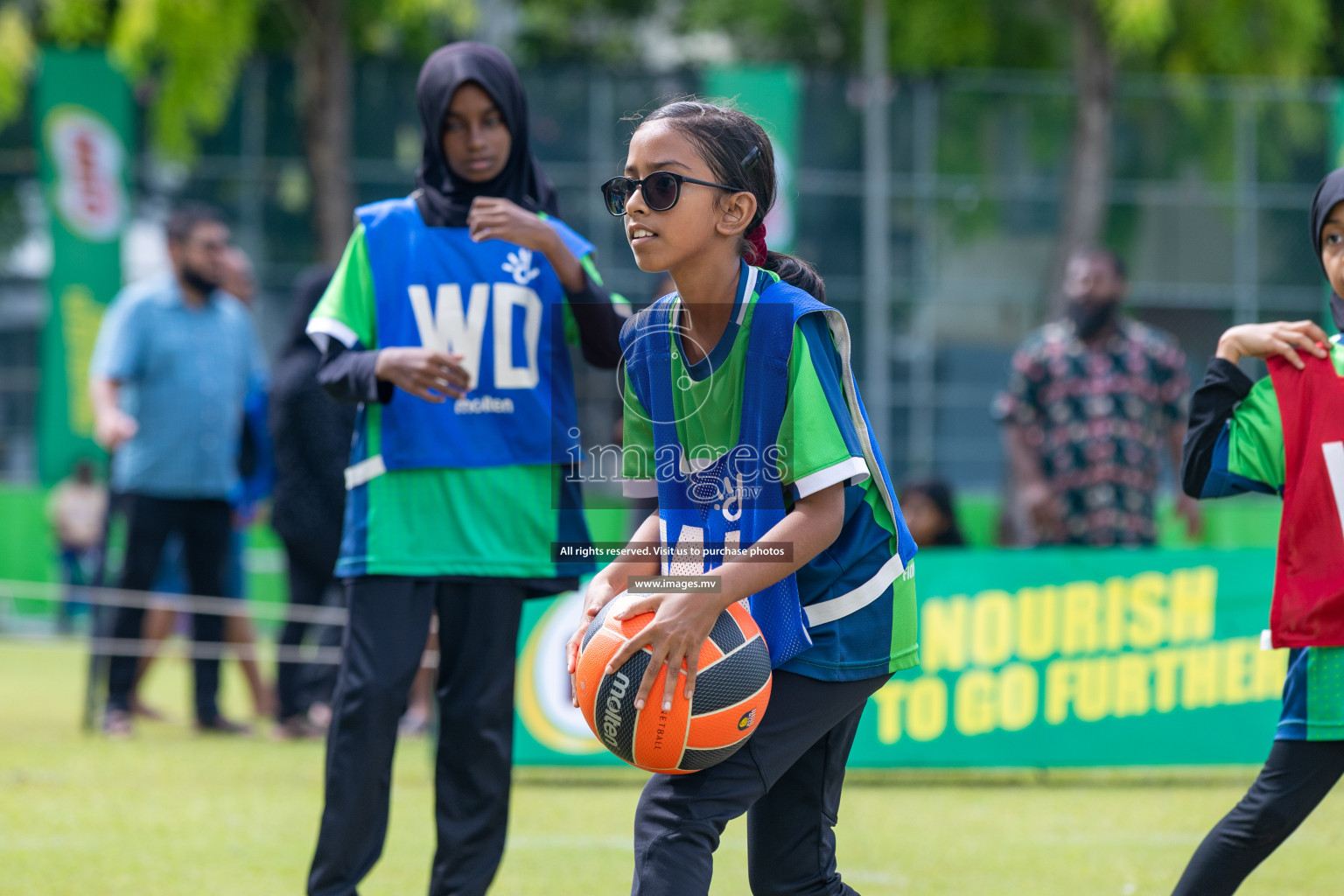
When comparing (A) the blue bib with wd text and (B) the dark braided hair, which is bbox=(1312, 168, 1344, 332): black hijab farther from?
(A) the blue bib with wd text

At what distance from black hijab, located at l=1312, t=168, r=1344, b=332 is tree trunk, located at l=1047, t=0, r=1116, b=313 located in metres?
15.7

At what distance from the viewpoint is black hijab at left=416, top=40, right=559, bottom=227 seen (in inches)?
167

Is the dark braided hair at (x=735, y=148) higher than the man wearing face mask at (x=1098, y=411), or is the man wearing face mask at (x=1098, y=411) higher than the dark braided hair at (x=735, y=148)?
the dark braided hair at (x=735, y=148)

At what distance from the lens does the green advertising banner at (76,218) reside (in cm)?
1922

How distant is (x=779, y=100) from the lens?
21.4 meters

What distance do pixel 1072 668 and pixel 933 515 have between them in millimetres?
2205

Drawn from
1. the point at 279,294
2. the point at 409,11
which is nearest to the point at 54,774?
the point at 409,11

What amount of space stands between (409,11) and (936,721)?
1110 cm

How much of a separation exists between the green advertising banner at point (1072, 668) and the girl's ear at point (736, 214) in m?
4.10

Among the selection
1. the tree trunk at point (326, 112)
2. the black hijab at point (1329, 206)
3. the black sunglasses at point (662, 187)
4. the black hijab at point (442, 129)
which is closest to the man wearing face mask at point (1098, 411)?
the black hijab at point (1329, 206)

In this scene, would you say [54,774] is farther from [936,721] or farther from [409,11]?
[409,11]

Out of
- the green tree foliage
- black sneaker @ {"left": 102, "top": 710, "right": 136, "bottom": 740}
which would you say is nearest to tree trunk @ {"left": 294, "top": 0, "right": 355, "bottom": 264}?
the green tree foliage

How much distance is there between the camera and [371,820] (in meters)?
3.98

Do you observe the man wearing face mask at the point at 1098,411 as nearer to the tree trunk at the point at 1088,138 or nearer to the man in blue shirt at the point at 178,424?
the man in blue shirt at the point at 178,424
